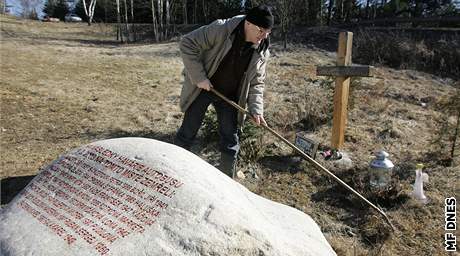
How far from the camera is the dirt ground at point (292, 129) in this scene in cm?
424

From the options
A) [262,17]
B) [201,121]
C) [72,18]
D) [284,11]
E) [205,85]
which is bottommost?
[201,121]

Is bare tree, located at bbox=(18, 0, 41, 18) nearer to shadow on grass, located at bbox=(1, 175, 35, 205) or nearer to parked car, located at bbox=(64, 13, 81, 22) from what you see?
parked car, located at bbox=(64, 13, 81, 22)

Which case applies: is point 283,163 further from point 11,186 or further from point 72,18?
point 72,18

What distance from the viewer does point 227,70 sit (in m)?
4.07

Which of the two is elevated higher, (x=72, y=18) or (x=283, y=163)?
(x=72, y=18)

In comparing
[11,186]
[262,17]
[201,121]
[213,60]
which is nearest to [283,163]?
[201,121]

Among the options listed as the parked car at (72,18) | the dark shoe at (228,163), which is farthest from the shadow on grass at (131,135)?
the parked car at (72,18)

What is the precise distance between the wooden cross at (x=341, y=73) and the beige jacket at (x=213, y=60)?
3.81ft

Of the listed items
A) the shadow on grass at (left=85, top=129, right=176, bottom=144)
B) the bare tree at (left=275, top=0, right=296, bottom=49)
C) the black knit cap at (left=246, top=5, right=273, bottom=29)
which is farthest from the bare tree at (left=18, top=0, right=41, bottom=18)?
the black knit cap at (left=246, top=5, right=273, bottom=29)

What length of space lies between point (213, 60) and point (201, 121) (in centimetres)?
59

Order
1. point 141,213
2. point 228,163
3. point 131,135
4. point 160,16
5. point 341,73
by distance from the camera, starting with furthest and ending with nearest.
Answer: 1. point 160,16
2. point 131,135
3. point 341,73
4. point 228,163
5. point 141,213

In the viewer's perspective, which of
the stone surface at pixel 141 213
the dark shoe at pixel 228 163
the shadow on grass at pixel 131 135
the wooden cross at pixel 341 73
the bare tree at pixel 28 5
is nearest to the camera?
the stone surface at pixel 141 213

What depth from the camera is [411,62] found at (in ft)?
36.0

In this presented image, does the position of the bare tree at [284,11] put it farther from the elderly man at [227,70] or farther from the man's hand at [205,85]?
the man's hand at [205,85]
